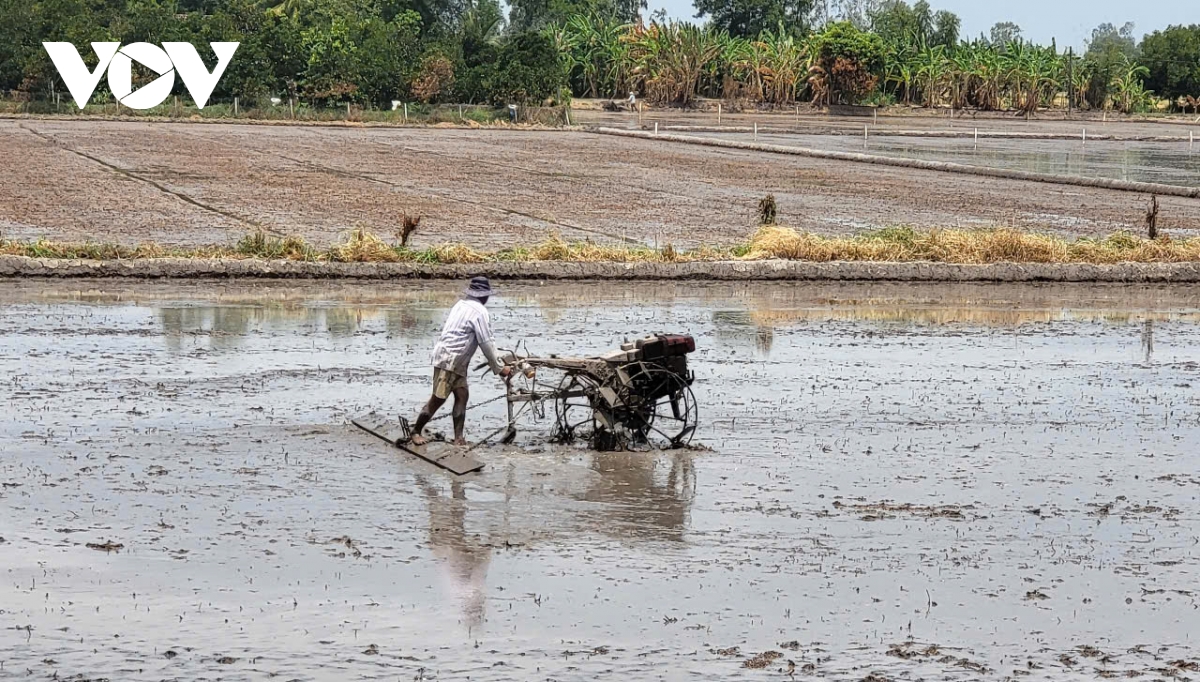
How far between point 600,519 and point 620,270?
11930 millimetres

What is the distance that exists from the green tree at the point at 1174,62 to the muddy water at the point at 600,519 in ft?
309

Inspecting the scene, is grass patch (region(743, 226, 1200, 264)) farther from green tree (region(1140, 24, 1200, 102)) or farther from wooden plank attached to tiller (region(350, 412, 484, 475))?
green tree (region(1140, 24, 1200, 102))

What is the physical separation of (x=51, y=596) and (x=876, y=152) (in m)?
49.7

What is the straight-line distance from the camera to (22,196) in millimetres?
30312

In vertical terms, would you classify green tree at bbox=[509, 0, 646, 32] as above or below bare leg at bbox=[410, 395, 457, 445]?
above

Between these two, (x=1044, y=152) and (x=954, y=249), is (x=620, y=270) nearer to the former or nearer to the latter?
(x=954, y=249)

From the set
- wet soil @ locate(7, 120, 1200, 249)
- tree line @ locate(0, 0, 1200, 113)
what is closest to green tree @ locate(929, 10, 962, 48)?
tree line @ locate(0, 0, 1200, 113)

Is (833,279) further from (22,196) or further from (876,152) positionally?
(876,152)

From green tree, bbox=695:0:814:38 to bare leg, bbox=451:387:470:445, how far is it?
119709 mm

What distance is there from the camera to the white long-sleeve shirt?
1123cm

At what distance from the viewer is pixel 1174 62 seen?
105m

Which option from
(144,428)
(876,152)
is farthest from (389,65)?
(144,428)

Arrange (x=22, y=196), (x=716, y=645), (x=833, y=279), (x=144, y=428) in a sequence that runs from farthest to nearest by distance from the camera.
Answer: (x=22, y=196)
(x=833, y=279)
(x=144, y=428)
(x=716, y=645)
